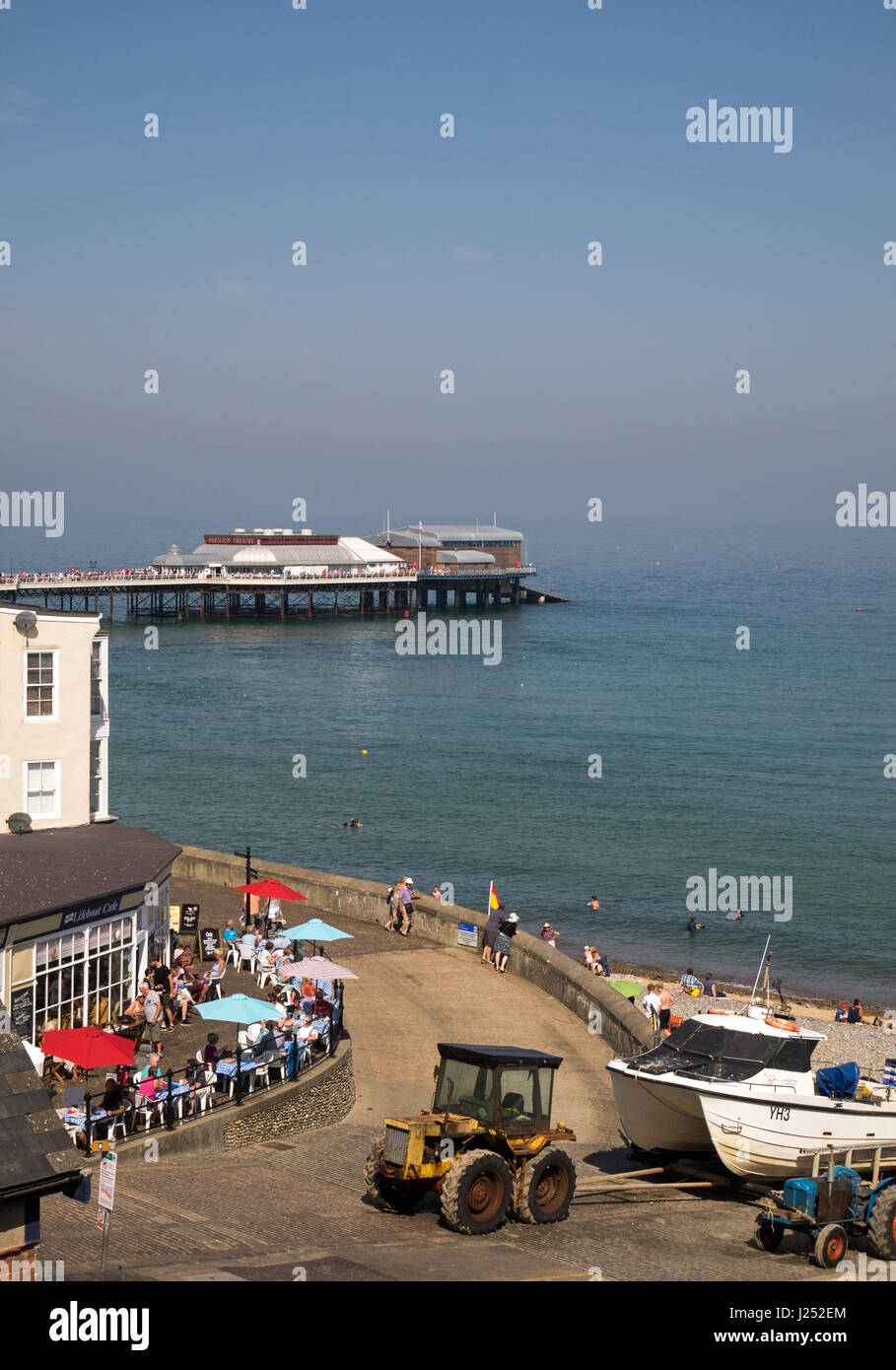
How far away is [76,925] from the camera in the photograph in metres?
21.8

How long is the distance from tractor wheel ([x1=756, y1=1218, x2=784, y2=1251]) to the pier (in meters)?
112

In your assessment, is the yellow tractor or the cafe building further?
the cafe building

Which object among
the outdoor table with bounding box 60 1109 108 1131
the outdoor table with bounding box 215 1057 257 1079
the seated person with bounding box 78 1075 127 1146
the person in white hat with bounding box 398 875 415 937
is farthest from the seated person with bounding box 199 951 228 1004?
the outdoor table with bounding box 60 1109 108 1131

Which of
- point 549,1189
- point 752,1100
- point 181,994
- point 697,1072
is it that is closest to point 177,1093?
point 181,994

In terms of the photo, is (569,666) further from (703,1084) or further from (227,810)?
(703,1084)

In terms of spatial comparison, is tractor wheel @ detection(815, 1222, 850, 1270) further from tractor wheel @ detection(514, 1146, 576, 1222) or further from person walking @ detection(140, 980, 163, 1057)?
person walking @ detection(140, 980, 163, 1057)

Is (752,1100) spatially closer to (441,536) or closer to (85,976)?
(85,976)

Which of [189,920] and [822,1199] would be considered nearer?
[822,1199]

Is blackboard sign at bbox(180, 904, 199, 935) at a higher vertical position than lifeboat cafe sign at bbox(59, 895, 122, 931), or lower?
lower

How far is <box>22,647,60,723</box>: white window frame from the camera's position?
86.2ft

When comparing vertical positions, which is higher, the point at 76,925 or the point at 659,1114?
the point at 76,925

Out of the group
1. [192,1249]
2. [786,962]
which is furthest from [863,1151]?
[786,962]

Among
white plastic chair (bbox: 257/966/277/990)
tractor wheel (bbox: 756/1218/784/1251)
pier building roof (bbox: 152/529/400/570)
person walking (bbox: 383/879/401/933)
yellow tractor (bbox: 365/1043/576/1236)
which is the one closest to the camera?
yellow tractor (bbox: 365/1043/576/1236)

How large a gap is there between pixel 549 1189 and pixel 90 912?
9.40 metres
